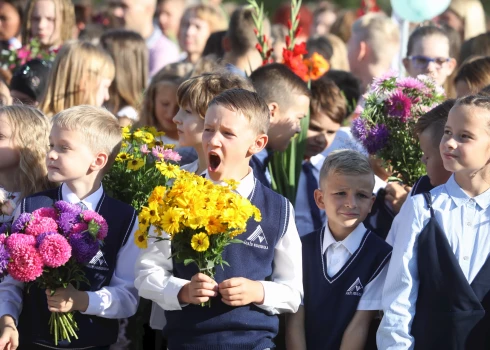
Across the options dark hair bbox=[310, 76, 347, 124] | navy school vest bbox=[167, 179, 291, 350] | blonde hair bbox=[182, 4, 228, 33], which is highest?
blonde hair bbox=[182, 4, 228, 33]

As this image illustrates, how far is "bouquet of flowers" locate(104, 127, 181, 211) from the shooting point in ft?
14.9

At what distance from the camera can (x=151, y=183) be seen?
4582mm

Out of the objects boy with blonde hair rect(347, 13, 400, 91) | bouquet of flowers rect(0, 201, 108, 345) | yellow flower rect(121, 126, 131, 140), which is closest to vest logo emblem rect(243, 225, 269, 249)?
bouquet of flowers rect(0, 201, 108, 345)

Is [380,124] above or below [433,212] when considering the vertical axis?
above

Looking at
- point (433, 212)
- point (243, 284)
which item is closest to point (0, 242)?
point (243, 284)

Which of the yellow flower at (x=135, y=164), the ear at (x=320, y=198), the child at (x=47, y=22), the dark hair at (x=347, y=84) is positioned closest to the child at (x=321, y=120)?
the dark hair at (x=347, y=84)

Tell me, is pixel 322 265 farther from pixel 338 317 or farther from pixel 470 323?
pixel 470 323

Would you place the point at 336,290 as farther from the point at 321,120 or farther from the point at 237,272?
the point at 321,120

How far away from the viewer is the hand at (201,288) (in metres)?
3.71

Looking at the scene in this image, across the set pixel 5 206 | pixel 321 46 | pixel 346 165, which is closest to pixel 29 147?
pixel 5 206

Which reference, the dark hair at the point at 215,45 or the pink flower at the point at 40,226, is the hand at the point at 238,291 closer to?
the pink flower at the point at 40,226

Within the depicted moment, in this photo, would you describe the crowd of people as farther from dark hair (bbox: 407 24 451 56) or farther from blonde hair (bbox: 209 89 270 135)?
dark hair (bbox: 407 24 451 56)

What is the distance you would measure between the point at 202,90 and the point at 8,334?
1.73 meters

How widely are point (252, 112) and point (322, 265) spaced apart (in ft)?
2.83
